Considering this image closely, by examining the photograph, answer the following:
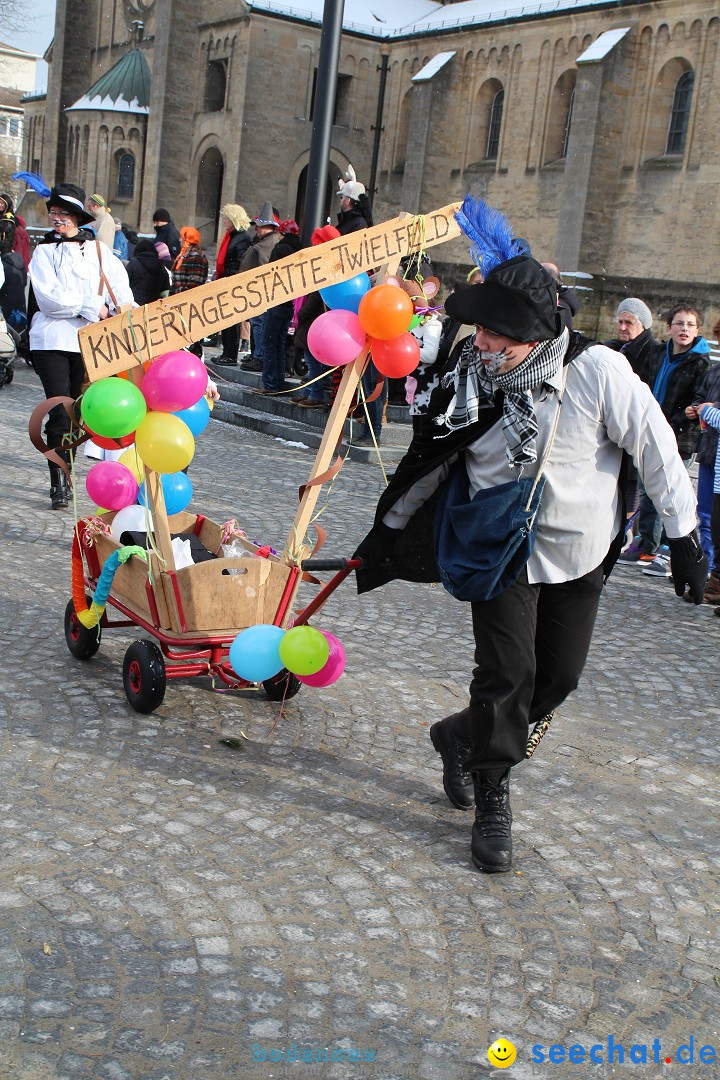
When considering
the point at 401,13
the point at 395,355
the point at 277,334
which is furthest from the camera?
the point at 401,13

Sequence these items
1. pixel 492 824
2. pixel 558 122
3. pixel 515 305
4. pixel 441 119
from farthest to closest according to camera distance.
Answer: pixel 441 119
pixel 558 122
pixel 492 824
pixel 515 305

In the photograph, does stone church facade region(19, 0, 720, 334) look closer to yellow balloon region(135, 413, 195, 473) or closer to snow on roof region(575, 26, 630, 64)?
snow on roof region(575, 26, 630, 64)

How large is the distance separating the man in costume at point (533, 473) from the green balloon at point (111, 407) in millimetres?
1118

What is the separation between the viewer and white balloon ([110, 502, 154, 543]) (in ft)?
17.3

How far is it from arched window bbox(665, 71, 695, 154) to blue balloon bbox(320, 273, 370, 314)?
3036 centimetres

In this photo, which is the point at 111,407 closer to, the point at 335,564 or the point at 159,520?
the point at 159,520

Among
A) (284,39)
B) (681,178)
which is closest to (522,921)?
(681,178)

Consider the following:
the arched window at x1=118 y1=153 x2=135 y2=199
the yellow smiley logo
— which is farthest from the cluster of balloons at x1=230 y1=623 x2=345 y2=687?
the arched window at x1=118 y1=153 x2=135 y2=199

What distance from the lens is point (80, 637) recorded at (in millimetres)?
5262

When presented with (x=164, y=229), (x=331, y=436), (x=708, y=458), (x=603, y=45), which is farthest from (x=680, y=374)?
(x=603, y=45)

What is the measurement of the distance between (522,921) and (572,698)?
2229 millimetres

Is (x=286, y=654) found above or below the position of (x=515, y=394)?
below

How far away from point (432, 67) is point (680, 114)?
10484 mm

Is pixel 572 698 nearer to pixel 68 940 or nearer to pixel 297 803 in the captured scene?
pixel 297 803
